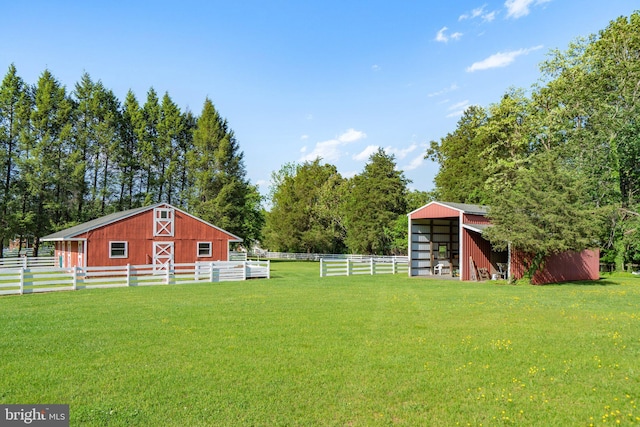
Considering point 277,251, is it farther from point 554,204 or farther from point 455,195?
point 554,204

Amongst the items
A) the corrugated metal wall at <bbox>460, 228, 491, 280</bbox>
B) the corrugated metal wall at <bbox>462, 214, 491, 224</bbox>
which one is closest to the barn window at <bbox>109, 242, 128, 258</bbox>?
the corrugated metal wall at <bbox>460, 228, 491, 280</bbox>

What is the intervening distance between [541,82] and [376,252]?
21.9 m

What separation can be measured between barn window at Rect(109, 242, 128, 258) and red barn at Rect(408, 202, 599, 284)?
15194mm

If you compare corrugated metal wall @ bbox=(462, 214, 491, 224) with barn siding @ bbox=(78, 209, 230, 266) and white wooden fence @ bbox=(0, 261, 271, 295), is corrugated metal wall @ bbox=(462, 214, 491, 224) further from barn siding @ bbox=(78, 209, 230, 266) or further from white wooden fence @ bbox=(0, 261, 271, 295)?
barn siding @ bbox=(78, 209, 230, 266)

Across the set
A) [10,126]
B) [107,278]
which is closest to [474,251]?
[107,278]

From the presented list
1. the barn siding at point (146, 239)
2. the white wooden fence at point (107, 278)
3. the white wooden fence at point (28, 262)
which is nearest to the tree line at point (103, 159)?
the white wooden fence at point (28, 262)

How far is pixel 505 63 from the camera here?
2250 cm

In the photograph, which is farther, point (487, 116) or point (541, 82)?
point (487, 116)

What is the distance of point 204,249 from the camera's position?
26.5 m

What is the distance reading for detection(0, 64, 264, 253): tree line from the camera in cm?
3576

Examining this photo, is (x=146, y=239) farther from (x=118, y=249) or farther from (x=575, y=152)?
(x=575, y=152)

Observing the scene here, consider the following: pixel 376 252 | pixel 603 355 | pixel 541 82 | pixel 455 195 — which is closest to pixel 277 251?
pixel 376 252

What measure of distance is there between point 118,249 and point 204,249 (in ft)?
15.6

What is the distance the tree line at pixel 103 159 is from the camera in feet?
117
